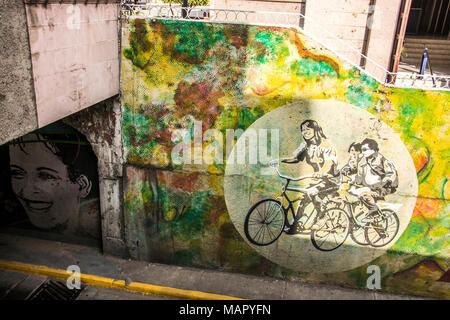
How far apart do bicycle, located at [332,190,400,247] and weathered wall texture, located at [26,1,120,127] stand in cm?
497

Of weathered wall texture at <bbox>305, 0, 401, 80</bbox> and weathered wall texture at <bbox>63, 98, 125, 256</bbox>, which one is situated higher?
weathered wall texture at <bbox>305, 0, 401, 80</bbox>

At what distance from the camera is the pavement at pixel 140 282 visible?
7.48 m

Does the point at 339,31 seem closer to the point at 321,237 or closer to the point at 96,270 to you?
the point at 321,237

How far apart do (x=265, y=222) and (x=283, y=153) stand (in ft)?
4.77

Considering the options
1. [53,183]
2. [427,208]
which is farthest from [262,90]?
[53,183]

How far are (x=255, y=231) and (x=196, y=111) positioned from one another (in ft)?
8.81

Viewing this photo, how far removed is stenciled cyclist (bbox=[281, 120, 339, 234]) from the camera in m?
6.96

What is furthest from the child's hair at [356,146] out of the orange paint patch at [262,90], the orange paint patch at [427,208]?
the orange paint patch at [262,90]

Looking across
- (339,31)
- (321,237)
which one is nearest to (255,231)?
(321,237)

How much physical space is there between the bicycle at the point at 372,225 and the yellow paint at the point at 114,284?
9.03 ft

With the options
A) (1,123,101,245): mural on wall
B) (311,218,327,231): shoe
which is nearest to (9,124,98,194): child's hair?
(1,123,101,245): mural on wall

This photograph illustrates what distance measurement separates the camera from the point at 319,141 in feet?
22.9

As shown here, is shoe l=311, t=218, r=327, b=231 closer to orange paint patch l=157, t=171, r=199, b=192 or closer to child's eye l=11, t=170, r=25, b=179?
orange paint patch l=157, t=171, r=199, b=192

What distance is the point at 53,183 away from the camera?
8.52 m
